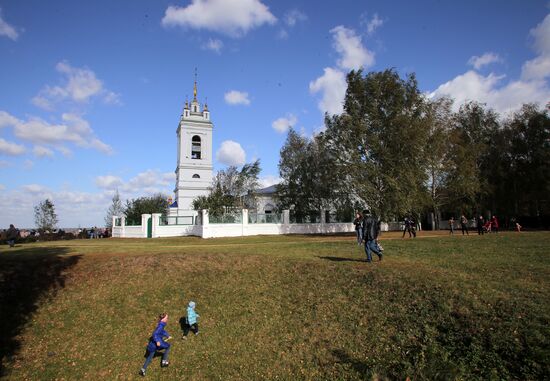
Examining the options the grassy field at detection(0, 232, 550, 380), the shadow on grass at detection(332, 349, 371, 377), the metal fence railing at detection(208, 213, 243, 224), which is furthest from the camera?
the metal fence railing at detection(208, 213, 243, 224)

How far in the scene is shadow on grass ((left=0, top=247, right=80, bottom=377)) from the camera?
36.0 feet

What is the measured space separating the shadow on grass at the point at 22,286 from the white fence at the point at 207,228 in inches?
634

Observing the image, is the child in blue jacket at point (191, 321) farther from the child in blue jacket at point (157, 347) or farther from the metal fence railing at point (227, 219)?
the metal fence railing at point (227, 219)

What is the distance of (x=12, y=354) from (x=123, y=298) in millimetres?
3581

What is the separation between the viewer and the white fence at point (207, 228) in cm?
3231

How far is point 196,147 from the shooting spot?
162 ft

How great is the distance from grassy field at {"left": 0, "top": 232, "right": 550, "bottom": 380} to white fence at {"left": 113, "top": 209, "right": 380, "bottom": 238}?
16.2 metres

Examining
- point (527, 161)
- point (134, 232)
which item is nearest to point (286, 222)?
point (134, 232)

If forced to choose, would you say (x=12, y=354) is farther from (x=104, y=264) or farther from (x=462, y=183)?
(x=462, y=183)

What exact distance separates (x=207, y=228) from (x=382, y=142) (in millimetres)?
18927

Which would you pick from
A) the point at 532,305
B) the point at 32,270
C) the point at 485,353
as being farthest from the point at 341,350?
the point at 32,270

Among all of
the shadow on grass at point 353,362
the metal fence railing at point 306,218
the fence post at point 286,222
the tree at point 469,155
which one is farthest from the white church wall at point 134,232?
the tree at point 469,155

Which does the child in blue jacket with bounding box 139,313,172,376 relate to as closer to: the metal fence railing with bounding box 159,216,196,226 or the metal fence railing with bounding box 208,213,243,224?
the metal fence railing with bounding box 208,213,243,224

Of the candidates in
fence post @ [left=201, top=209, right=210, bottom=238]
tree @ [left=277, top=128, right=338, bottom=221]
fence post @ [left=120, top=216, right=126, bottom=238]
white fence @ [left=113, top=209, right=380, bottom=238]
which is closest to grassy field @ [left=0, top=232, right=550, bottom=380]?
fence post @ [left=201, top=209, right=210, bottom=238]
